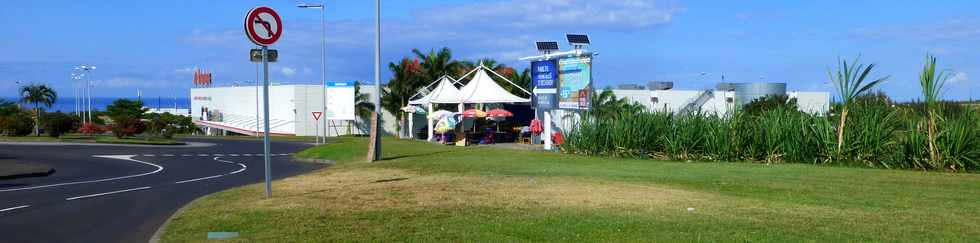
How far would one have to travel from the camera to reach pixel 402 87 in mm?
59750

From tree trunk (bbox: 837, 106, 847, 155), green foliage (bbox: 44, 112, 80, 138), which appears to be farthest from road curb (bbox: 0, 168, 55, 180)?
green foliage (bbox: 44, 112, 80, 138)

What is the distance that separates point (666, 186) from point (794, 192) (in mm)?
2136

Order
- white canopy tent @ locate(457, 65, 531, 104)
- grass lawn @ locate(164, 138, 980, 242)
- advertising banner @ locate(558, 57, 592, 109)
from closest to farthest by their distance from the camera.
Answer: grass lawn @ locate(164, 138, 980, 242) → advertising banner @ locate(558, 57, 592, 109) → white canopy tent @ locate(457, 65, 531, 104)

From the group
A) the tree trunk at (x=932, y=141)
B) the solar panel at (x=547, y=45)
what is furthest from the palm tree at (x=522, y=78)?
the tree trunk at (x=932, y=141)

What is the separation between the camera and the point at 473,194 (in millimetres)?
12195

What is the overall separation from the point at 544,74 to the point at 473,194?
19386mm

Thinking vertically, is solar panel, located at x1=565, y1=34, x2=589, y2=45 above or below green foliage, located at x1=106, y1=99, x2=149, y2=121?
above

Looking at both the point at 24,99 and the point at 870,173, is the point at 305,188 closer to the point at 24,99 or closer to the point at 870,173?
the point at 870,173

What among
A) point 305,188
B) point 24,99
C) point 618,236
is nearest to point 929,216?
point 618,236

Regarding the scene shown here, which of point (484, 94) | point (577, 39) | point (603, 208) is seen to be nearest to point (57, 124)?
point (484, 94)

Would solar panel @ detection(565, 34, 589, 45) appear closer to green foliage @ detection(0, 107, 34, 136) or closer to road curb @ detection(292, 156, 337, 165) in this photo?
road curb @ detection(292, 156, 337, 165)

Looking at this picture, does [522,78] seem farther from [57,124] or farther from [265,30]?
[265,30]

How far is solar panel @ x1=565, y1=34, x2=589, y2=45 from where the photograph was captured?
96.6ft

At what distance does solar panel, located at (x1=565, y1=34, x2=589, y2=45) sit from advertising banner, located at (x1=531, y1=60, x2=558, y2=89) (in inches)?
50.5
